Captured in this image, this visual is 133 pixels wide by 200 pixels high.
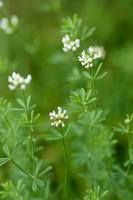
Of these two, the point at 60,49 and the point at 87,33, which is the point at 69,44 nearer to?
the point at 87,33

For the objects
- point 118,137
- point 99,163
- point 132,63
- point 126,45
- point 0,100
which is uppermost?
point 126,45

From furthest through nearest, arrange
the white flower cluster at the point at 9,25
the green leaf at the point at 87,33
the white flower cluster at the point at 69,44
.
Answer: the white flower cluster at the point at 9,25 < the green leaf at the point at 87,33 < the white flower cluster at the point at 69,44

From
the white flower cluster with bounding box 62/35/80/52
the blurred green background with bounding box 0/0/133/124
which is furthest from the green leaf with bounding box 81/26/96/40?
the blurred green background with bounding box 0/0/133/124

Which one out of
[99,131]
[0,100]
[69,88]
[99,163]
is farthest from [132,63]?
[0,100]

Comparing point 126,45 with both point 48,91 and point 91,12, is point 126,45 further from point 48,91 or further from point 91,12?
point 48,91

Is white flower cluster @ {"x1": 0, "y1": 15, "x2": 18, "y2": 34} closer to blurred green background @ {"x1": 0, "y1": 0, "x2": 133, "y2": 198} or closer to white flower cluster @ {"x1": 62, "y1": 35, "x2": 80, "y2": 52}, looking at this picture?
blurred green background @ {"x1": 0, "y1": 0, "x2": 133, "y2": 198}

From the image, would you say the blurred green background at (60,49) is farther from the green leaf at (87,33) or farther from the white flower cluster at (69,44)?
the white flower cluster at (69,44)

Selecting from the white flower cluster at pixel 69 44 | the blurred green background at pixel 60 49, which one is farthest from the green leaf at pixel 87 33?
the blurred green background at pixel 60 49

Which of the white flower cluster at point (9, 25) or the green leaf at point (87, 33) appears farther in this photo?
the white flower cluster at point (9, 25)
